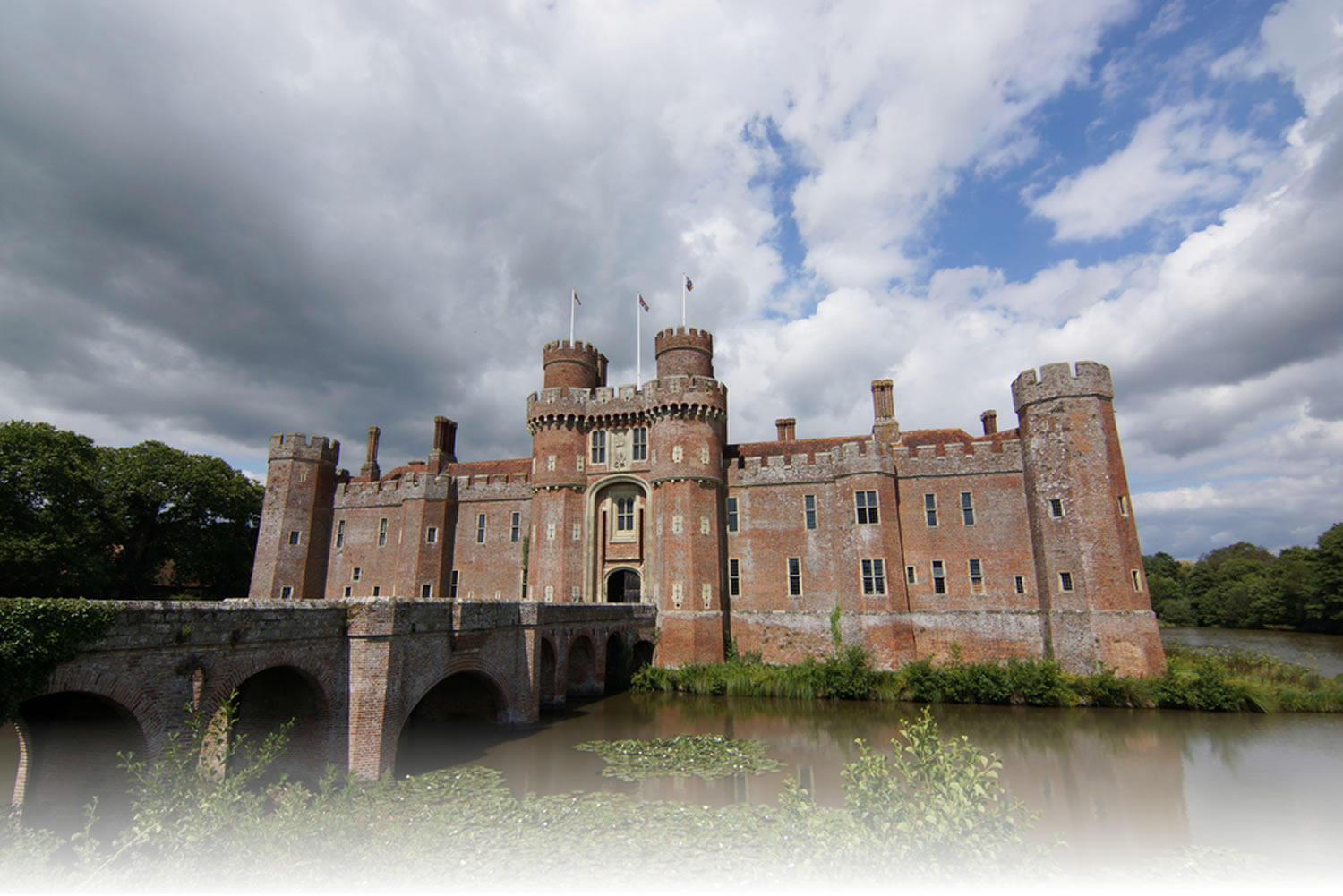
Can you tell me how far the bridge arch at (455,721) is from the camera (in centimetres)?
1769

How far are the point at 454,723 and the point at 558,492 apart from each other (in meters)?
14.3

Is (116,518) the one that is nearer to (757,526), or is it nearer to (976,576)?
(757,526)

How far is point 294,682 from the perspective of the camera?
1473cm

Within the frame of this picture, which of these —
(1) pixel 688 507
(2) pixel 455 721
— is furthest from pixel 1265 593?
(2) pixel 455 721

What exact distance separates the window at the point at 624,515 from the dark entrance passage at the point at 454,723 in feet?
45.4

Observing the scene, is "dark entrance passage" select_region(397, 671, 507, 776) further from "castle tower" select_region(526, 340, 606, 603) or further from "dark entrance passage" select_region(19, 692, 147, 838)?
"castle tower" select_region(526, 340, 606, 603)

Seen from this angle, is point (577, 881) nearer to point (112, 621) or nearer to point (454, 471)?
point (112, 621)

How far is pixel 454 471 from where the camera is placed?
134ft

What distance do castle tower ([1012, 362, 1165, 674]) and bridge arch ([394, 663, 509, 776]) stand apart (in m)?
22.4

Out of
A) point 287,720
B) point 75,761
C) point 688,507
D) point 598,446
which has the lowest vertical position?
point 75,761

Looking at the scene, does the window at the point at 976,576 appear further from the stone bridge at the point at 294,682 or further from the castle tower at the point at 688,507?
the stone bridge at the point at 294,682

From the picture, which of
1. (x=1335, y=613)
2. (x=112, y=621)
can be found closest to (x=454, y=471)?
(x=112, y=621)

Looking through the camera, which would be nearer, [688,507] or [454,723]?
[454,723]

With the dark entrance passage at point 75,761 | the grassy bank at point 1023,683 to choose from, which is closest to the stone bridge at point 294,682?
the dark entrance passage at point 75,761
